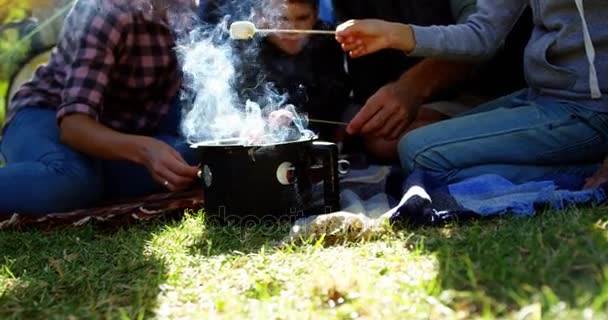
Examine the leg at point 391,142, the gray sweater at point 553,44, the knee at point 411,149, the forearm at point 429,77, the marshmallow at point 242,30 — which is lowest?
the leg at point 391,142

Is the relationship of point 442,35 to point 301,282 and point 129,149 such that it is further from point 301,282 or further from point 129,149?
point 301,282

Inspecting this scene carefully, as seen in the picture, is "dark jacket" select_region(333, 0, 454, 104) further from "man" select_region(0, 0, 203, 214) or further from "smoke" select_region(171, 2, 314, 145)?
"man" select_region(0, 0, 203, 214)

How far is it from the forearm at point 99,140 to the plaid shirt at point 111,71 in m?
0.04

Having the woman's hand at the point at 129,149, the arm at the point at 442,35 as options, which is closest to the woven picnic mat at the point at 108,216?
Answer: the woman's hand at the point at 129,149

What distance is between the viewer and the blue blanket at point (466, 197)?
2029 millimetres

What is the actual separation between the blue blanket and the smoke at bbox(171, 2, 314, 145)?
33 centimetres

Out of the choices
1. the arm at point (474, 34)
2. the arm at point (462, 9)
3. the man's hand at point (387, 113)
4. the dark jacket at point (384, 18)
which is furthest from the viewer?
the dark jacket at point (384, 18)

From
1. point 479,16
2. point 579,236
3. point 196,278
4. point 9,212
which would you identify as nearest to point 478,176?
point 479,16

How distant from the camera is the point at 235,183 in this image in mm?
2146

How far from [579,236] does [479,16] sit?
115 cm

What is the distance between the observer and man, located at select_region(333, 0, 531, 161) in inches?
104

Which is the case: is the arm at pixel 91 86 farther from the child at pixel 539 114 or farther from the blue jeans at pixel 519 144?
the blue jeans at pixel 519 144

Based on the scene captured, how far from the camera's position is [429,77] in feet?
9.11

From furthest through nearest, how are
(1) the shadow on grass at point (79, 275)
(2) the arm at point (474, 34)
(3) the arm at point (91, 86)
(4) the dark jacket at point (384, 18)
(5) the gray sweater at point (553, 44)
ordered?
(4) the dark jacket at point (384, 18)
(3) the arm at point (91, 86)
(2) the arm at point (474, 34)
(5) the gray sweater at point (553, 44)
(1) the shadow on grass at point (79, 275)
